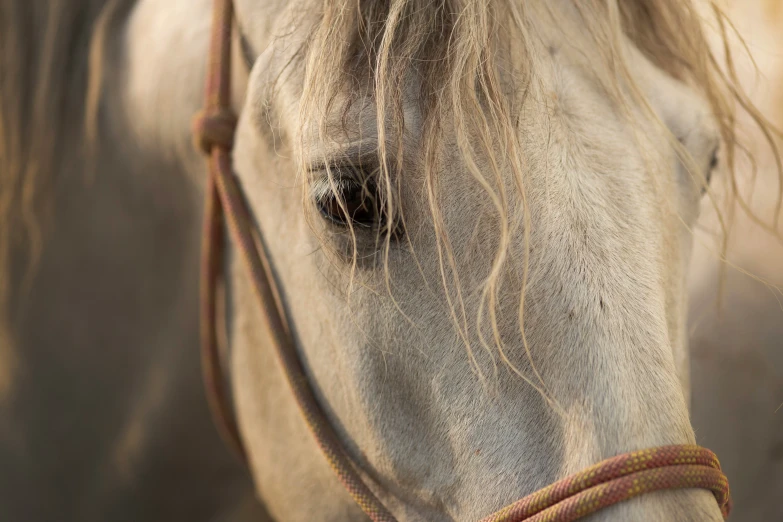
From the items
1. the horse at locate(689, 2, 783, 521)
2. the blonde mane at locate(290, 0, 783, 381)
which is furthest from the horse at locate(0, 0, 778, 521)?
the horse at locate(689, 2, 783, 521)

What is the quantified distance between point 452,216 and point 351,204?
5.0 inches

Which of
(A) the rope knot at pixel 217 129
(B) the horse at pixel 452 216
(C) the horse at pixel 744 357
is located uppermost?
(A) the rope knot at pixel 217 129

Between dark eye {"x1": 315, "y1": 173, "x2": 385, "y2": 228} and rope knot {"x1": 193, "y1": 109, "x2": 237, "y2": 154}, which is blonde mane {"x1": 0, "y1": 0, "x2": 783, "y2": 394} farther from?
rope knot {"x1": 193, "y1": 109, "x2": 237, "y2": 154}

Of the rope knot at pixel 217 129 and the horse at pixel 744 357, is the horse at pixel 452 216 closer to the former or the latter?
the rope knot at pixel 217 129

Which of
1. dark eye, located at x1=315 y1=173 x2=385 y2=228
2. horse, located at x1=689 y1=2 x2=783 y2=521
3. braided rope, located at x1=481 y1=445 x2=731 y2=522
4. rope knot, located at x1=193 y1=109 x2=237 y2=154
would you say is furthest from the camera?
horse, located at x1=689 y1=2 x2=783 y2=521

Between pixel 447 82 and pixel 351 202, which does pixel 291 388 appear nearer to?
pixel 351 202

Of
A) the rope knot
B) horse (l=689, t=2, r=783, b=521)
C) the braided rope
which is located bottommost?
horse (l=689, t=2, r=783, b=521)

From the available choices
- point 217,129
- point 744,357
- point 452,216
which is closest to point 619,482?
point 452,216

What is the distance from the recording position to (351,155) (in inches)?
30.2

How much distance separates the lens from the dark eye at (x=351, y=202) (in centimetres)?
77

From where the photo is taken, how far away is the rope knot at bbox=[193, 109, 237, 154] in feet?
3.22

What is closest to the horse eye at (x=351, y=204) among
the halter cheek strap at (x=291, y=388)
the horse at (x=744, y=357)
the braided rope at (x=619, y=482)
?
the halter cheek strap at (x=291, y=388)

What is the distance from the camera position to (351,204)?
794mm

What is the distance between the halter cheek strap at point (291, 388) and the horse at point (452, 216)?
17 mm
